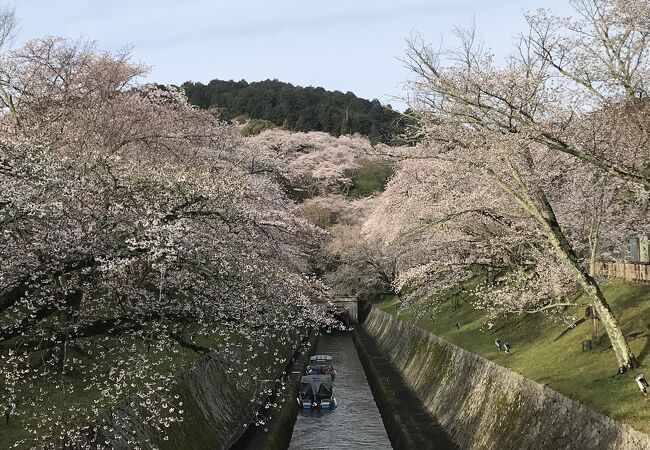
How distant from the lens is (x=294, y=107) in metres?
106

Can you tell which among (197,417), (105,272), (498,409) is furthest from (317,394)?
(105,272)

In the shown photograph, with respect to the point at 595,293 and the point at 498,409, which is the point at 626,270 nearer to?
the point at 498,409

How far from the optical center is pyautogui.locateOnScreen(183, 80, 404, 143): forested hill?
101 m

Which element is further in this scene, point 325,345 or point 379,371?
point 325,345

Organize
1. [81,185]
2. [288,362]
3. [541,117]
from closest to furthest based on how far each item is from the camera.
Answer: [81,185]
[541,117]
[288,362]

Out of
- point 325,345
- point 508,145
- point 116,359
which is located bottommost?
point 325,345

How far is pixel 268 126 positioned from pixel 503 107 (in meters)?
80.6

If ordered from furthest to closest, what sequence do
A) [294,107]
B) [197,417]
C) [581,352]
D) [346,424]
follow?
[294,107] < [346,424] < [197,417] < [581,352]

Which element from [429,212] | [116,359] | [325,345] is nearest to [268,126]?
[325,345]

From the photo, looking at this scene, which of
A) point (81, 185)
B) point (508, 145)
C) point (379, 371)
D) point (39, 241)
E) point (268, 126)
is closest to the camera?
point (39, 241)

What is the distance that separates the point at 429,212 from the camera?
877 inches

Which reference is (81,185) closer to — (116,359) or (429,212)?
(116,359)

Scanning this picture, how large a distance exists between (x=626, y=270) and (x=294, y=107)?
304ft

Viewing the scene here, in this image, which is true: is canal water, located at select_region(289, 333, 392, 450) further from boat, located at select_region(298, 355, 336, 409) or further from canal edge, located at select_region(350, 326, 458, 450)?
canal edge, located at select_region(350, 326, 458, 450)
